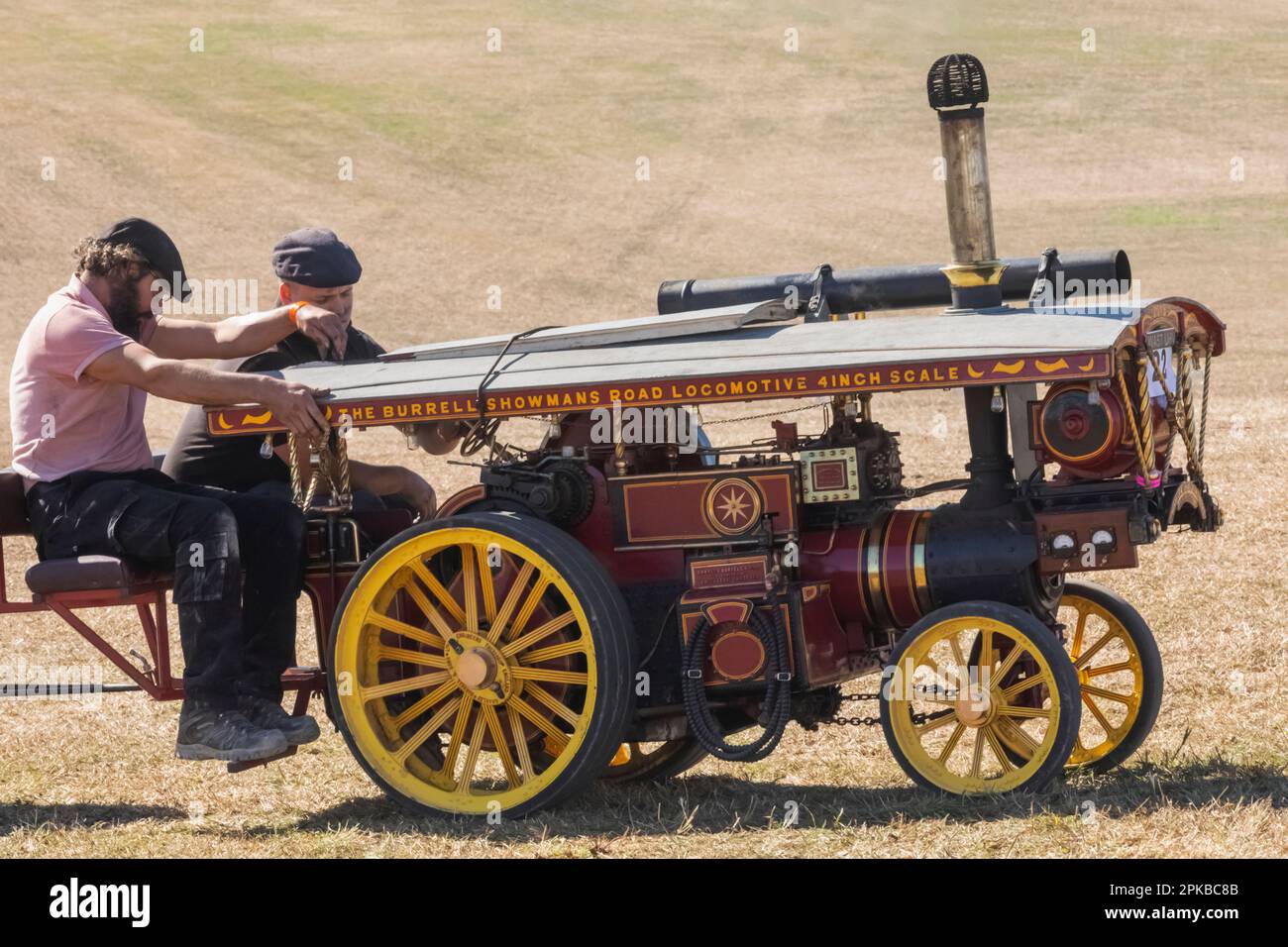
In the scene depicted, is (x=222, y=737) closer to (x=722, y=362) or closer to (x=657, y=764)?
(x=657, y=764)

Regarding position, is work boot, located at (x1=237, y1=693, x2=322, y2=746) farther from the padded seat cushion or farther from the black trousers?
the padded seat cushion

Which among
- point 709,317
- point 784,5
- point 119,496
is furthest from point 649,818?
point 784,5

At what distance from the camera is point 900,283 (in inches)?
272

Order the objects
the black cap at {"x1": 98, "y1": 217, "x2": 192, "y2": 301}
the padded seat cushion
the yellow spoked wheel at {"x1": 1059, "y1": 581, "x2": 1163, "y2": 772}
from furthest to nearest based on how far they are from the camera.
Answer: the black cap at {"x1": 98, "y1": 217, "x2": 192, "y2": 301} → the yellow spoked wheel at {"x1": 1059, "y1": 581, "x2": 1163, "y2": 772} → the padded seat cushion

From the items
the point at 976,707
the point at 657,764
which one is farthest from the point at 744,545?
the point at 657,764

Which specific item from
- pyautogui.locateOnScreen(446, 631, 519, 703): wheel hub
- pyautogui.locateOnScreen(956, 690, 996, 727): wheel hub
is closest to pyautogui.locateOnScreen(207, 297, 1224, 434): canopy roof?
pyautogui.locateOnScreen(446, 631, 519, 703): wheel hub

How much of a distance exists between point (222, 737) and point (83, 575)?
731 millimetres

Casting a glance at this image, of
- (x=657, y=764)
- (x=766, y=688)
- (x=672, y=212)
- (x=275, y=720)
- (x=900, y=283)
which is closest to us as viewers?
(x=766, y=688)

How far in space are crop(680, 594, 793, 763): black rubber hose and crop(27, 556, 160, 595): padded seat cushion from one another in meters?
1.87

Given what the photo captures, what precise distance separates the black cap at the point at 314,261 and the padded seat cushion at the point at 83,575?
4.25ft

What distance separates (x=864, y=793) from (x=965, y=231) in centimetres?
196

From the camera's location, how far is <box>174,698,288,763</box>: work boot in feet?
20.5

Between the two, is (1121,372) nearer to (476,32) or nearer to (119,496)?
(119,496)

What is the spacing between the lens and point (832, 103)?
45719mm
